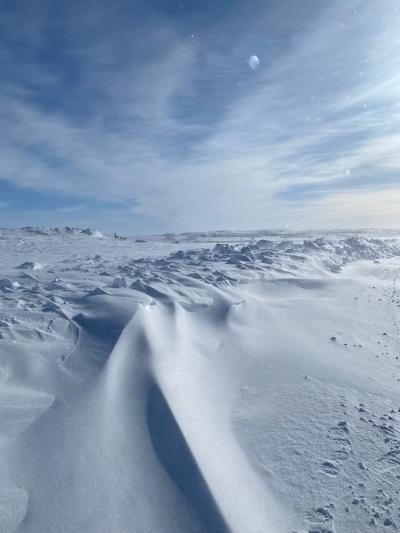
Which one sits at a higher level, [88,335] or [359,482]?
[88,335]

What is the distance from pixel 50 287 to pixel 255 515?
14.0ft

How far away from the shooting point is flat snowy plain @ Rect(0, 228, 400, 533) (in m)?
2.01

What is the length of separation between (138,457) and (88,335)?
1.59m

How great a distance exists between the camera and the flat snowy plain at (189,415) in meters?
2.01

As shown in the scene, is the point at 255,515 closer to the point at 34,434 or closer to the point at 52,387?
the point at 34,434

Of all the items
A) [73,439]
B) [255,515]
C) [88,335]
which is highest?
[88,335]

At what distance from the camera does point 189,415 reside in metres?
2.75

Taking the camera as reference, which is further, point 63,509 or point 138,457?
point 138,457

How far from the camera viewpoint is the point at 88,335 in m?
3.70

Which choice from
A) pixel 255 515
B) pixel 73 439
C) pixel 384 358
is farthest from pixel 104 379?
pixel 384 358

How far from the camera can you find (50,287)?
5.54 metres

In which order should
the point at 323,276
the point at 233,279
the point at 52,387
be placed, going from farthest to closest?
the point at 323,276
the point at 233,279
the point at 52,387

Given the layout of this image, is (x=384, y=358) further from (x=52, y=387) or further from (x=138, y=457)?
(x=52, y=387)

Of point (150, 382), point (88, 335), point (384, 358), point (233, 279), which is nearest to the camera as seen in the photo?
point (150, 382)
